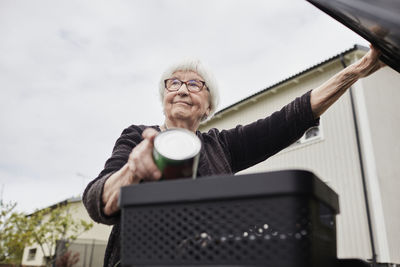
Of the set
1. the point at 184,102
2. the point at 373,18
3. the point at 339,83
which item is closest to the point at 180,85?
the point at 184,102

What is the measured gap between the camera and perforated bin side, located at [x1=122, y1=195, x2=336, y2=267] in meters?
0.74

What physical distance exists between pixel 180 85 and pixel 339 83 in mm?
754

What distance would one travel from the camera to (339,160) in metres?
9.58

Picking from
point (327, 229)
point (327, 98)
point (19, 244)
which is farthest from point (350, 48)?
point (19, 244)

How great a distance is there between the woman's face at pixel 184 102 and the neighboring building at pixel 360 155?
828 centimetres

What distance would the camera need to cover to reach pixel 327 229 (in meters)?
0.93

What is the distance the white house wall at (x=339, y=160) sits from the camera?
8.77 metres

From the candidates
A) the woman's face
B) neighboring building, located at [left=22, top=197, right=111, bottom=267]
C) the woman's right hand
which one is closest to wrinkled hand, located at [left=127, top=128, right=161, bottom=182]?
the woman's right hand

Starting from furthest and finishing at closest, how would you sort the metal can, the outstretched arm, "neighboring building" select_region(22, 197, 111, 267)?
1. "neighboring building" select_region(22, 197, 111, 267)
2. the outstretched arm
3. the metal can

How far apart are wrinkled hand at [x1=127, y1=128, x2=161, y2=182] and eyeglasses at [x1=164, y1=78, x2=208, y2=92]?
2.53 ft

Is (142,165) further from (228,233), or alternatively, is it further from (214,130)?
(214,130)

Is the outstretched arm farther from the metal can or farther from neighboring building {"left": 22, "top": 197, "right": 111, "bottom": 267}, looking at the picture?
neighboring building {"left": 22, "top": 197, "right": 111, "bottom": 267}

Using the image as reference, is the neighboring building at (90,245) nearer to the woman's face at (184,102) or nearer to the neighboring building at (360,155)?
the neighboring building at (360,155)

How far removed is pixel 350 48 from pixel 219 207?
33.0 ft
